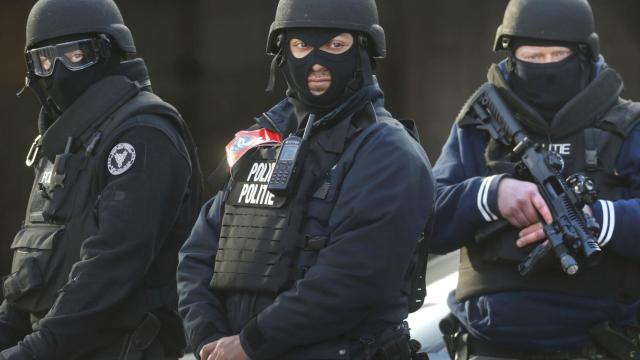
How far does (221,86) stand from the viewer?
10242 millimetres

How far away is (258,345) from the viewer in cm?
427

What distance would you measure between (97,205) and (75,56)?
0.62 metres

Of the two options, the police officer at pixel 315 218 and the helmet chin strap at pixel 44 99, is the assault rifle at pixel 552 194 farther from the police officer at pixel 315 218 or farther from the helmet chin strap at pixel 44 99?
the helmet chin strap at pixel 44 99

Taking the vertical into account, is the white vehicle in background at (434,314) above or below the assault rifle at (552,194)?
below

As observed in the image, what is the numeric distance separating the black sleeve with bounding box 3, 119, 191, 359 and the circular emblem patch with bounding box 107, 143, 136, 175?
2 cm

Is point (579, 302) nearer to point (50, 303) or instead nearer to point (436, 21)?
point (50, 303)

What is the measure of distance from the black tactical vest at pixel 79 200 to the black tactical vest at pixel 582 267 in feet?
3.62

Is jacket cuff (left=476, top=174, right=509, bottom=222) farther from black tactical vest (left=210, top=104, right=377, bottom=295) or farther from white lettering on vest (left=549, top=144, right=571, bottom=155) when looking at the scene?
black tactical vest (left=210, top=104, right=377, bottom=295)

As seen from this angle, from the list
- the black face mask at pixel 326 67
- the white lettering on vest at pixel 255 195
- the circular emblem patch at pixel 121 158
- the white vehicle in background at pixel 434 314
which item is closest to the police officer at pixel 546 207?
the white vehicle in background at pixel 434 314

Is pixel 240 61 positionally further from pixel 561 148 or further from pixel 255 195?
pixel 255 195

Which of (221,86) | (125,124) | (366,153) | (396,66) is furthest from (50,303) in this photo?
(396,66)

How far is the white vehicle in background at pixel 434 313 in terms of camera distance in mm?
5684

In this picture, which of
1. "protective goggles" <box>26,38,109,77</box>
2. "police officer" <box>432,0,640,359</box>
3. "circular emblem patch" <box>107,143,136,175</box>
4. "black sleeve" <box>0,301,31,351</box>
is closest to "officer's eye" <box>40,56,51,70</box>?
"protective goggles" <box>26,38,109,77</box>

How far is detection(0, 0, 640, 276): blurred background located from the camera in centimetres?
955
